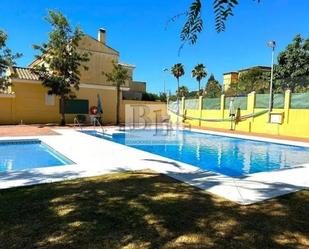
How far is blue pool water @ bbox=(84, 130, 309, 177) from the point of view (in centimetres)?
960

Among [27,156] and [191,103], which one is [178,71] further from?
[27,156]

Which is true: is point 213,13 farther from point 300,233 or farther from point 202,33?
point 300,233

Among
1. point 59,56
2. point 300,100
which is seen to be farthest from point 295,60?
point 59,56

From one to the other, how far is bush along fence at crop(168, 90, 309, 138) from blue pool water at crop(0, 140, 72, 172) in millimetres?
13123

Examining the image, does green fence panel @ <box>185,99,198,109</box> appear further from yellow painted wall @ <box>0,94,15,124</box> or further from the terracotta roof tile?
yellow painted wall @ <box>0,94,15,124</box>

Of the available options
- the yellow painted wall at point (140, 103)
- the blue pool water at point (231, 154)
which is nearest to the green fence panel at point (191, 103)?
the yellow painted wall at point (140, 103)

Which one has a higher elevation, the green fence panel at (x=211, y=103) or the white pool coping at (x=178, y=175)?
the green fence panel at (x=211, y=103)

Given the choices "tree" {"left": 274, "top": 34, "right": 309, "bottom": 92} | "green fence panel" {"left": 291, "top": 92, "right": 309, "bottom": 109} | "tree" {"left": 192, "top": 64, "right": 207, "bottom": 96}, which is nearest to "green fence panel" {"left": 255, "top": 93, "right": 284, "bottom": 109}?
"green fence panel" {"left": 291, "top": 92, "right": 309, "bottom": 109}

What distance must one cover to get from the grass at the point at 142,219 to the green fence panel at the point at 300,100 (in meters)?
11.6

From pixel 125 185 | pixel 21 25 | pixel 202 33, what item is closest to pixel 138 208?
pixel 125 185

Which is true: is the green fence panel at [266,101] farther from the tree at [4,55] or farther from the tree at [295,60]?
the tree at [4,55]

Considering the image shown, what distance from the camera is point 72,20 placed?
1988 centimetres

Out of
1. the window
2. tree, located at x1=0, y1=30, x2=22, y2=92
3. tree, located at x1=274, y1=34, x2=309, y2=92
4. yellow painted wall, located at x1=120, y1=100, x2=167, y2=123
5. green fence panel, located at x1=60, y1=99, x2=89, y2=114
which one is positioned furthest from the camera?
yellow painted wall, located at x1=120, y1=100, x2=167, y2=123

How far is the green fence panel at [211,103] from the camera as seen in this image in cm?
2172
